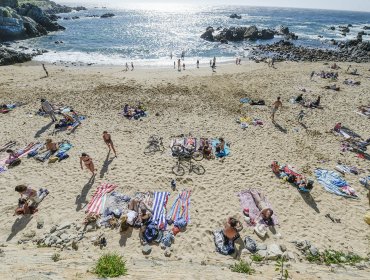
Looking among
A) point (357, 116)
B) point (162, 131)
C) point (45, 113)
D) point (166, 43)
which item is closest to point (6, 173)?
point (45, 113)

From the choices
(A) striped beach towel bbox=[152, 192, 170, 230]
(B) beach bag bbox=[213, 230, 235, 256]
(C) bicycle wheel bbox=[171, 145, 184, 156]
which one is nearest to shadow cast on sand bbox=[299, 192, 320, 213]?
(B) beach bag bbox=[213, 230, 235, 256]

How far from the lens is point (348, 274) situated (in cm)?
705

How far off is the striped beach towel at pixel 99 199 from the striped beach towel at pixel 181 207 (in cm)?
281

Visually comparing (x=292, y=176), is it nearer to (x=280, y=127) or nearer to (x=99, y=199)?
(x=280, y=127)

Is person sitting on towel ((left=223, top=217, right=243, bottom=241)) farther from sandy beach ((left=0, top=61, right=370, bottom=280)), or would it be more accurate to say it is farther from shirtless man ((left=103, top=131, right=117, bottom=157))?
shirtless man ((left=103, top=131, right=117, bottom=157))

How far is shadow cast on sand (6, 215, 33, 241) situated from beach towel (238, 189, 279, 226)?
8.21 meters

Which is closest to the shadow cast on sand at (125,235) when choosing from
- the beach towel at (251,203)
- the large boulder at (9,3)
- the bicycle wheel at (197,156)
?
the beach towel at (251,203)

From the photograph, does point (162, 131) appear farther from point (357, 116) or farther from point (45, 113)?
point (357, 116)

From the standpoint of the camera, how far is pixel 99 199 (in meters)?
10.1

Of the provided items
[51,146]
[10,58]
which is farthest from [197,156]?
[10,58]

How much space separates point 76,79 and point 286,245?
2376 centimetres

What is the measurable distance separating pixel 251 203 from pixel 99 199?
246 inches

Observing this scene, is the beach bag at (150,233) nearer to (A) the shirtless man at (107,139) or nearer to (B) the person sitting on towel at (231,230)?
(B) the person sitting on towel at (231,230)

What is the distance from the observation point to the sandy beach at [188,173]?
24.8 feet
